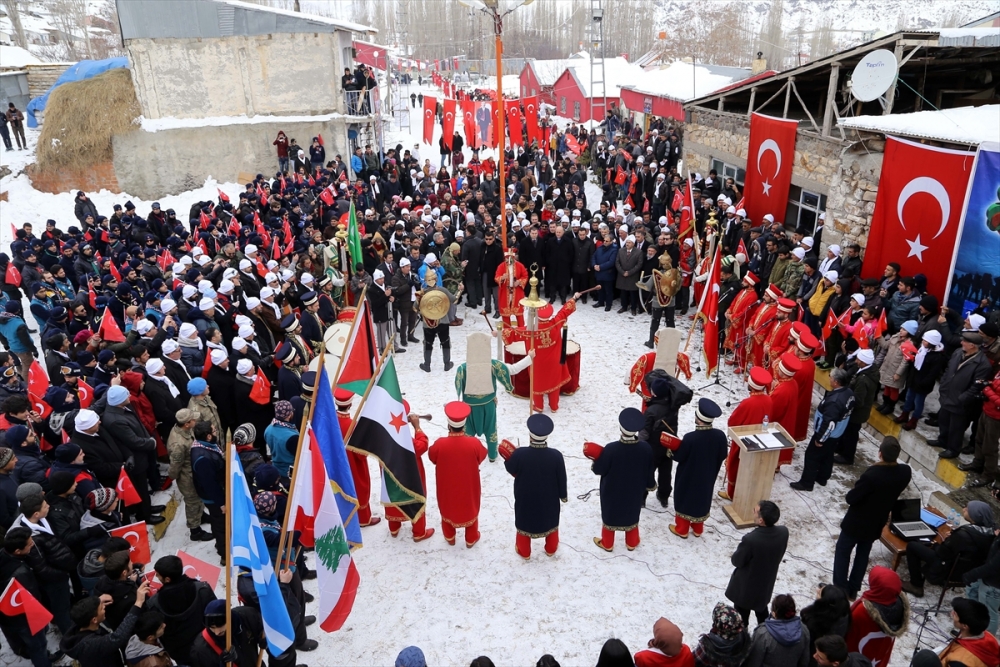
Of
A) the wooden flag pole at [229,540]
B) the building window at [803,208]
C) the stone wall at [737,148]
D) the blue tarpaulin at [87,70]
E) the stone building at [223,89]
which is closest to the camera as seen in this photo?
the wooden flag pole at [229,540]

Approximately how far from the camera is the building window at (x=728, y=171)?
15.5 m

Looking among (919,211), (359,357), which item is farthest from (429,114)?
(359,357)

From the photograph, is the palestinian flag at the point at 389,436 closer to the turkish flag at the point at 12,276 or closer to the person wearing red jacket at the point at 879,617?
the person wearing red jacket at the point at 879,617

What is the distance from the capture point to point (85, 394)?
650cm

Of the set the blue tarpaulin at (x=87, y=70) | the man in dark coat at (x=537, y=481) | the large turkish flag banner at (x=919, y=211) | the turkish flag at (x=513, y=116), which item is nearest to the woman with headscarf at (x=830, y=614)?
the man in dark coat at (x=537, y=481)

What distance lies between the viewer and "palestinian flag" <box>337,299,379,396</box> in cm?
570

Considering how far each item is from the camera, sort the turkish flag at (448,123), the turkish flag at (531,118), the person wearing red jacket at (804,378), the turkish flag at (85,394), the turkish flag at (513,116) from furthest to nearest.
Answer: the turkish flag at (448,123) < the turkish flag at (531,118) < the turkish flag at (513,116) < the person wearing red jacket at (804,378) < the turkish flag at (85,394)

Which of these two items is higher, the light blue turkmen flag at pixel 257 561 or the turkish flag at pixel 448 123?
the turkish flag at pixel 448 123

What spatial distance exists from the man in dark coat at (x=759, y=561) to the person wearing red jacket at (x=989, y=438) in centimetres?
306

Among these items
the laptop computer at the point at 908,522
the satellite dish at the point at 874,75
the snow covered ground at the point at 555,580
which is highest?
the satellite dish at the point at 874,75

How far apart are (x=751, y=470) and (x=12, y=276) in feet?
39.3

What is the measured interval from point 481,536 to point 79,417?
3.92 m

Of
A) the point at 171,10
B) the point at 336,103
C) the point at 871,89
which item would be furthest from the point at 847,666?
the point at 171,10

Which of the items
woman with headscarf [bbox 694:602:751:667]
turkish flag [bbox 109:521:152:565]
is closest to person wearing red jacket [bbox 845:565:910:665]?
woman with headscarf [bbox 694:602:751:667]
